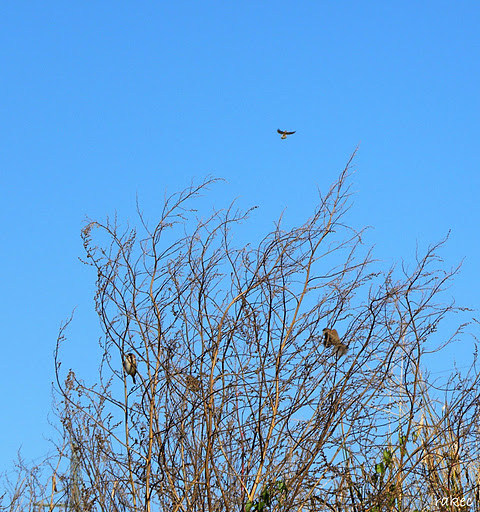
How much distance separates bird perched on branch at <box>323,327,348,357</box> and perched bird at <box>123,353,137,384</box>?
123 cm

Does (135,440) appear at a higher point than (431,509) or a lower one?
higher

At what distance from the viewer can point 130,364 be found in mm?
4859

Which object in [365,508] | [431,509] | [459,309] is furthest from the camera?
[431,509]

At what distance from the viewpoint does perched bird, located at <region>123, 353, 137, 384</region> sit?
15.9 feet

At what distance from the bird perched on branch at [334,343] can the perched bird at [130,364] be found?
1227mm

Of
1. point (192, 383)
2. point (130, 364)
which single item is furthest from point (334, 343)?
point (130, 364)

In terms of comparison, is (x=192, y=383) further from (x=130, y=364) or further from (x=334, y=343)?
(x=334, y=343)

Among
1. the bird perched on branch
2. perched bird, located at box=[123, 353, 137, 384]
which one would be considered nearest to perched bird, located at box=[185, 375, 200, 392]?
perched bird, located at box=[123, 353, 137, 384]

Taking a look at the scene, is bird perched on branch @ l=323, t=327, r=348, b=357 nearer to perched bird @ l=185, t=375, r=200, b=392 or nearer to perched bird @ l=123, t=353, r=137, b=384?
perched bird @ l=185, t=375, r=200, b=392

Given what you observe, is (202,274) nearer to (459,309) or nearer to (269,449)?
(269,449)

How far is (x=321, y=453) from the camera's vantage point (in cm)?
450

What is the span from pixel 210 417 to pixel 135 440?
54 cm

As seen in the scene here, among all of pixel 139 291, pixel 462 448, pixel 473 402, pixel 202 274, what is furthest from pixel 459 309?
pixel 139 291

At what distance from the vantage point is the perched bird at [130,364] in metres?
4.85
